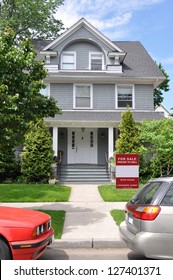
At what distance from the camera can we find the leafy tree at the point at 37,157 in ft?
56.2

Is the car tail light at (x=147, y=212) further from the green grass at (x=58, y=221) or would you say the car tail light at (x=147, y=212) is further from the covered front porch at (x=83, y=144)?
the covered front porch at (x=83, y=144)

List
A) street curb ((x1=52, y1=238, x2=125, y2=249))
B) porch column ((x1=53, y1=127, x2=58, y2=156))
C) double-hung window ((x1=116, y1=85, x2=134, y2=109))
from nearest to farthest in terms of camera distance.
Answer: street curb ((x1=52, y1=238, x2=125, y2=249)) < porch column ((x1=53, y1=127, x2=58, y2=156)) < double-hung window ((x1=116, y1=85, x2=134, y2=109))

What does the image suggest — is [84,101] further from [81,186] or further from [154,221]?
[154,221]

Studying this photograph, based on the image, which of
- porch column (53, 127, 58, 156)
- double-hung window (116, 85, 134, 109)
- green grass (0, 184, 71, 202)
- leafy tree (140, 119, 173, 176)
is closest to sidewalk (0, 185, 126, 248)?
green grass (0, 184, 71, 202)

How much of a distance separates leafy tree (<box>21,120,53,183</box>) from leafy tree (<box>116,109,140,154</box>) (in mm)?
3949

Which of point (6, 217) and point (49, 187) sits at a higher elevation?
point (6, 217)

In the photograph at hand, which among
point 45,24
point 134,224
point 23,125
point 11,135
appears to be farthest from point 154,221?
point 45,24

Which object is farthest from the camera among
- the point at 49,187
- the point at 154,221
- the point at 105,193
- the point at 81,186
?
the point at 81,186

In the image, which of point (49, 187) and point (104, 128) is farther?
point (104, 128)

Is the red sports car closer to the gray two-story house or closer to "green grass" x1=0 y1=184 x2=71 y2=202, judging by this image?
"green grass" x1=0 y1=184 x2=71 y2=202

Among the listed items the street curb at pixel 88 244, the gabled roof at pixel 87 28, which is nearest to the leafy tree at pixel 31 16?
the gabled roof at pixel 87 28

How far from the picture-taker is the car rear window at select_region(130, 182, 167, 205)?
525 cm

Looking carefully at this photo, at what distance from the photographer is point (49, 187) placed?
49.9ft

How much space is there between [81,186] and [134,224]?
11245mm
